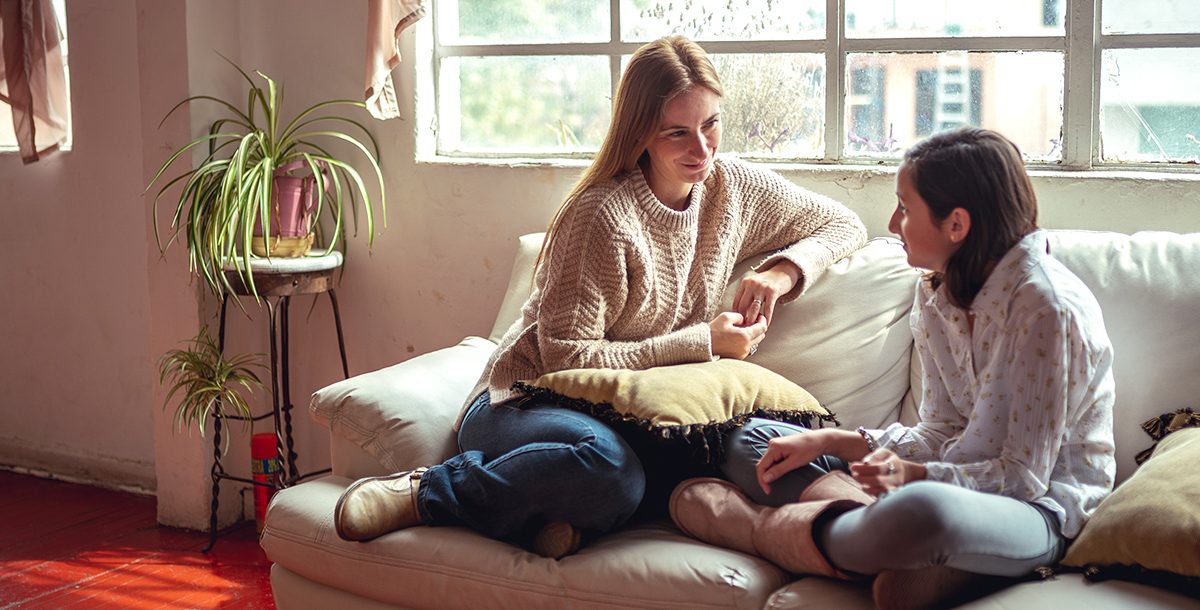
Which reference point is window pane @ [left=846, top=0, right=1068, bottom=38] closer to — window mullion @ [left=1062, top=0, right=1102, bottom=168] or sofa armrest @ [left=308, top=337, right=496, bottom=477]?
window mullion @ [left=1062, top=0, right=1102, bottom=168]

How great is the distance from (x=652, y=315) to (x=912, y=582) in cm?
88

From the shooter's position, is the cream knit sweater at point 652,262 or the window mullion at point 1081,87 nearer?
the cream knit sweater at point 652,262

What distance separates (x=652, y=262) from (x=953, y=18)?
96cm

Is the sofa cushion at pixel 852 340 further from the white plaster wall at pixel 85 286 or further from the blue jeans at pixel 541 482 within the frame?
the white plaster wall at pixel 85 286

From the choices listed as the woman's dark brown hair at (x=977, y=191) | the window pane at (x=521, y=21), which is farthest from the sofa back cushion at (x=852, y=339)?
the window pane at (x=521, y=21)

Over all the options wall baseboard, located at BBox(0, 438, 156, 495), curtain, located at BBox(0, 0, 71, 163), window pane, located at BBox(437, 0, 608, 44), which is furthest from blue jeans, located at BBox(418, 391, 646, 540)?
curtain, located at BBox(0, 0, 71, 163)

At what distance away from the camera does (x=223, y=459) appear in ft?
11.7

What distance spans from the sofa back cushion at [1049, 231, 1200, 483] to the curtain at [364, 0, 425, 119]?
1.74 meters

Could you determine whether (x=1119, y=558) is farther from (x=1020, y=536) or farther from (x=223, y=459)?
(x=223, y=459)

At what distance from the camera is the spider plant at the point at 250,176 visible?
3.05 metres

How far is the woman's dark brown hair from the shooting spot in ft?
6.05

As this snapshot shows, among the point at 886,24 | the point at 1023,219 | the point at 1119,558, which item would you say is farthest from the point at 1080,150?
the point at 1119,558

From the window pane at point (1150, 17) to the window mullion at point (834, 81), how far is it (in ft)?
1.89

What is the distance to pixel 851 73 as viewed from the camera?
9.44 ft
